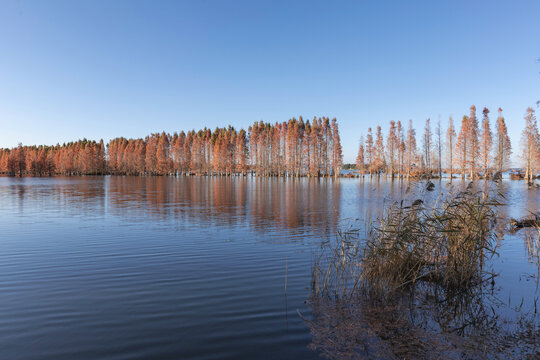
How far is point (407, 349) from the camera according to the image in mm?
4527

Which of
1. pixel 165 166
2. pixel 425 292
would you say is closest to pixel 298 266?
pixel 425 292

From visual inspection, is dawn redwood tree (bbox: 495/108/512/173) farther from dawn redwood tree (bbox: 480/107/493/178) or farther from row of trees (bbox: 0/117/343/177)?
row of trees (bbox: 0/117/343/177)

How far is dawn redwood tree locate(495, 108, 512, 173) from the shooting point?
71562 mm

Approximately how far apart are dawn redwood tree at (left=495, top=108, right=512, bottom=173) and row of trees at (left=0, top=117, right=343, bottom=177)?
38320 mm

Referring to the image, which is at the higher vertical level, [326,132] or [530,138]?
[326,132]

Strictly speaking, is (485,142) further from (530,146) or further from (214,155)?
(214,155)

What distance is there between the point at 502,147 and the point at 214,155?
84663 millimetres

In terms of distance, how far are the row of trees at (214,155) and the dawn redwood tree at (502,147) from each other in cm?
3832

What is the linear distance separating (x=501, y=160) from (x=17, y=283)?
89.3m

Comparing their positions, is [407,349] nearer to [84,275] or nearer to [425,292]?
[425,292]

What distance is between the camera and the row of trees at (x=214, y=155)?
9531 centimetres

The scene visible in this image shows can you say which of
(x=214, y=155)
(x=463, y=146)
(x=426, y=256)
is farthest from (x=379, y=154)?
(x=426, y=256)

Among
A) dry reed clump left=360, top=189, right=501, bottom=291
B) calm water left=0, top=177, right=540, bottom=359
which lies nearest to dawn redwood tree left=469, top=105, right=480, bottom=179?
calm water left=0, top=177, right=540, bottom=359

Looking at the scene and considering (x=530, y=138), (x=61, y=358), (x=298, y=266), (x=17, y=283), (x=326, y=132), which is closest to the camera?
(x=61, y=358)
